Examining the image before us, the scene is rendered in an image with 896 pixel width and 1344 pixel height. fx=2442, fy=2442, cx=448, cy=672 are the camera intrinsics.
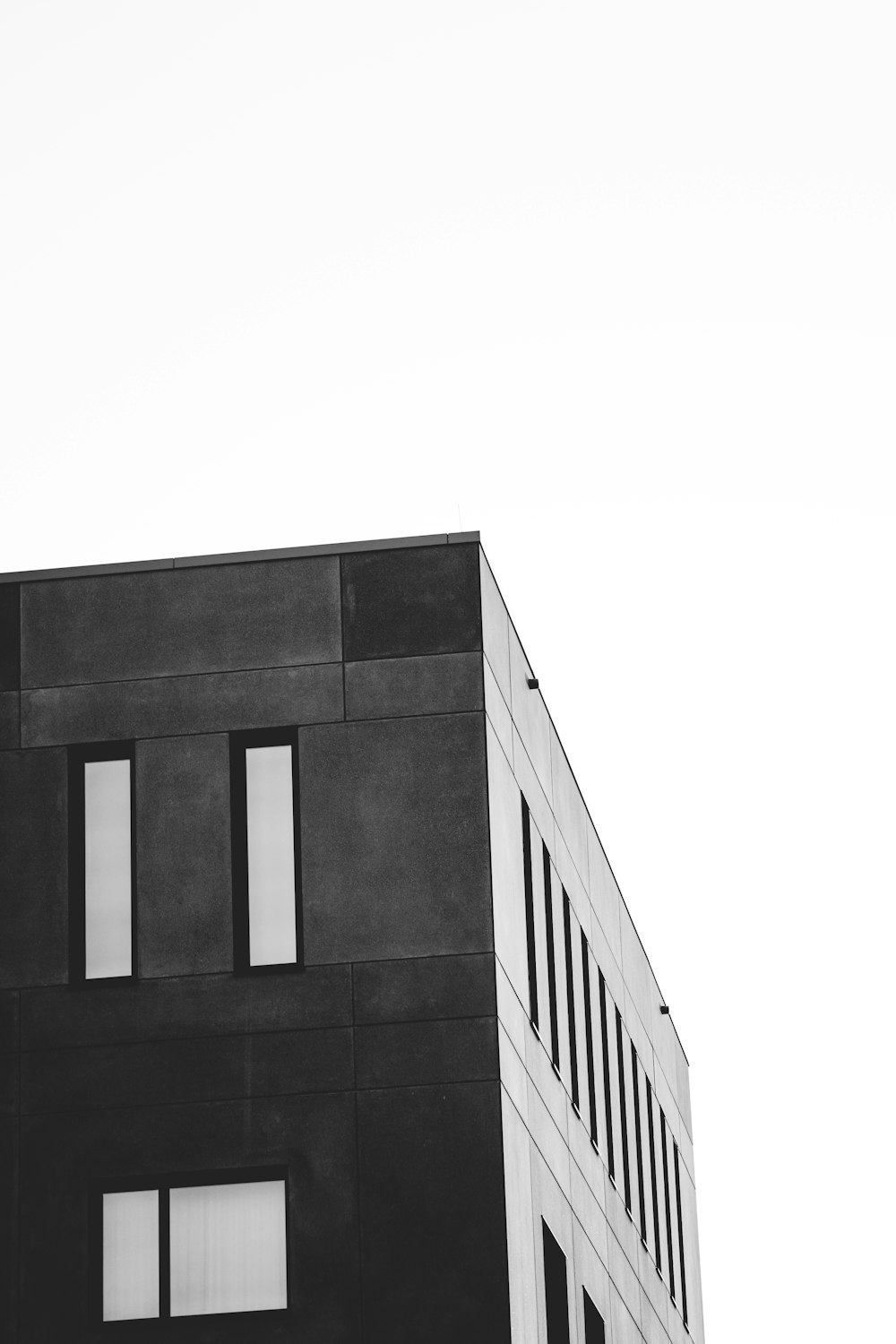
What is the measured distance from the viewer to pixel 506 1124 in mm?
27953

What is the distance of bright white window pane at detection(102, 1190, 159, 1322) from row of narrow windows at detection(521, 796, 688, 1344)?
5.92 meters

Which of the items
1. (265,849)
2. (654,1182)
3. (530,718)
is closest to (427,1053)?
(265,849)

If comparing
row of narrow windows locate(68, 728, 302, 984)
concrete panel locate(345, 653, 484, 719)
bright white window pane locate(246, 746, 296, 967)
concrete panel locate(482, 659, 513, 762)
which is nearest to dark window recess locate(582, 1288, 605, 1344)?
concrete panel locate(482, 659, 513, 762)

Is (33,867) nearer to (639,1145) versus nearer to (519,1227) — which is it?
(519,1227)

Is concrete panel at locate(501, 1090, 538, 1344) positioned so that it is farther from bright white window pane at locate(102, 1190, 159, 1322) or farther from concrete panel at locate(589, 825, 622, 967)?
concrete panel at locate(589, 825, 622, 967)

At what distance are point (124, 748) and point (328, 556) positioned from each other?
3393 millimetres

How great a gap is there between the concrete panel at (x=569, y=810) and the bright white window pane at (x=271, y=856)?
696cm

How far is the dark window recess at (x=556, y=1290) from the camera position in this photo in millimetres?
31453

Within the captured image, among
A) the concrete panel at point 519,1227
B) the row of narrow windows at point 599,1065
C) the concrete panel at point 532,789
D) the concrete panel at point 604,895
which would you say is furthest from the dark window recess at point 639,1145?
the concrete panel at point 519,1227

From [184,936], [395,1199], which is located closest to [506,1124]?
[395,1199]

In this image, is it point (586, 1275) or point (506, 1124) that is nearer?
point (506, 1124)

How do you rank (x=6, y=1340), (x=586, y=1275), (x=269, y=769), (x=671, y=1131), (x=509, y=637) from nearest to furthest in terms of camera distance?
(x=6, y=1340), (x=269, y=769), (x=509, y=637), (x=586, y=1275), (x=671, y=1131)

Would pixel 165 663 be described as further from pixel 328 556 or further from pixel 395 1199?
pixel 395 1199

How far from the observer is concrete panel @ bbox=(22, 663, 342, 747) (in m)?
29.2
